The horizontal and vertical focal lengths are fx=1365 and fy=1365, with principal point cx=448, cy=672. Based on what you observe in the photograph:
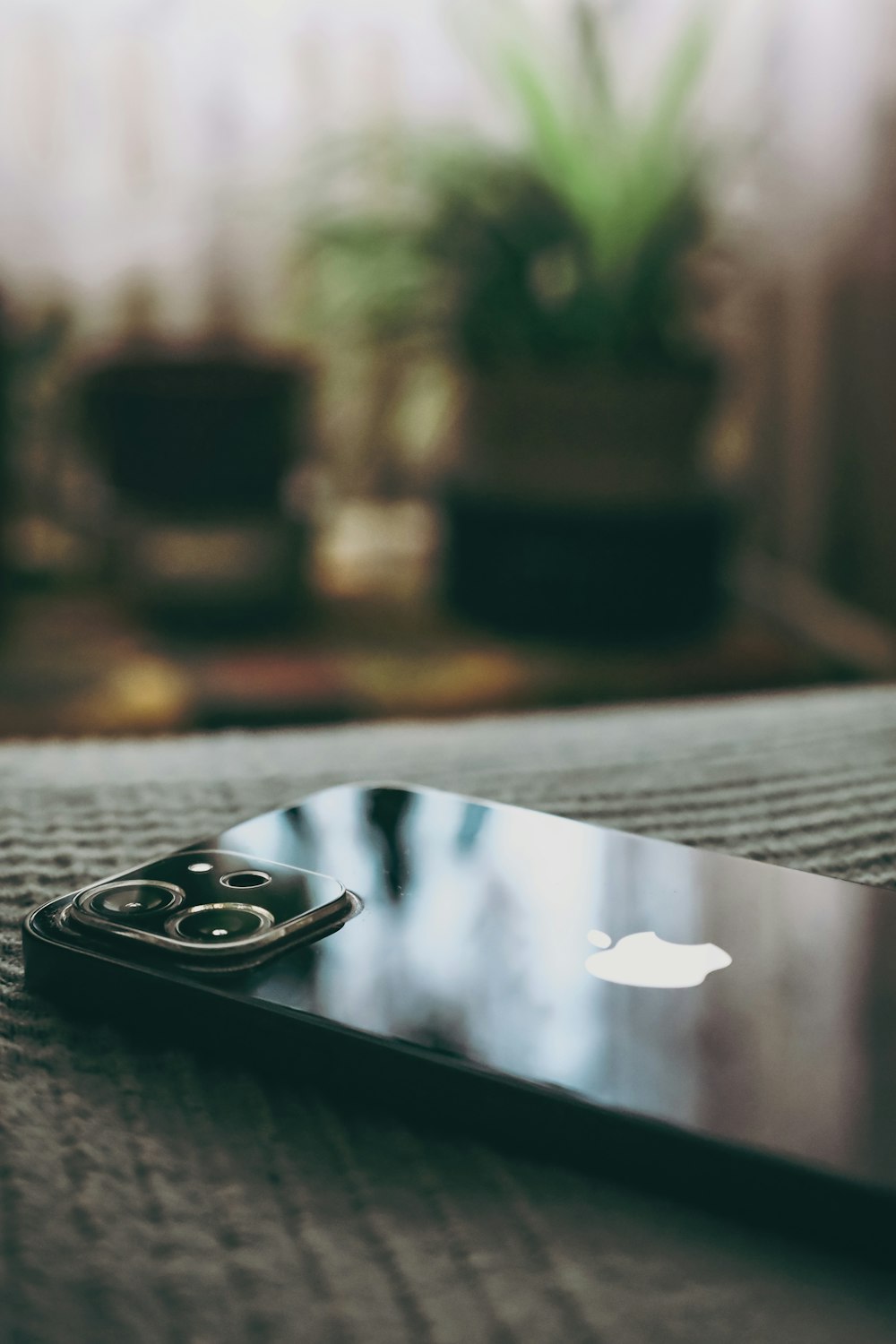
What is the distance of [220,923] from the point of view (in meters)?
0.26

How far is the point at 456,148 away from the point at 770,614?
74 cm

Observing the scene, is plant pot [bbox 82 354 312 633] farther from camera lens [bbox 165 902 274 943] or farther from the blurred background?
camera lens [bbox 165 902 274 943]

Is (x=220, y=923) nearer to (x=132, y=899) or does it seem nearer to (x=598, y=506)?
(x=132, y=899)

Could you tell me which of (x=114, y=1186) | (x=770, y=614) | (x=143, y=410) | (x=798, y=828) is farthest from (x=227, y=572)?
(x=114, y=1186)

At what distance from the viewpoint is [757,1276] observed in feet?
0.59

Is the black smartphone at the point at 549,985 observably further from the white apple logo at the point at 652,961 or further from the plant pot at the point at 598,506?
the plant pot at the point at 598,506

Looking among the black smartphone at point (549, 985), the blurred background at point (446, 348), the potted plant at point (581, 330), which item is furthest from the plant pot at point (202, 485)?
the black smartphone at point (549, 985)

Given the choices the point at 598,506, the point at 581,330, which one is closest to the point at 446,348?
the point at 581,330

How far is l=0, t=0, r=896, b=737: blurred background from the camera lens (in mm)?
1597

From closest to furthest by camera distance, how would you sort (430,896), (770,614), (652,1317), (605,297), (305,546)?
(652,1317) → (430,896) → (605,297) → (305,546) → (770,614)

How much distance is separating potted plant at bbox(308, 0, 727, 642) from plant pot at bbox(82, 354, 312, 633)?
0.25m

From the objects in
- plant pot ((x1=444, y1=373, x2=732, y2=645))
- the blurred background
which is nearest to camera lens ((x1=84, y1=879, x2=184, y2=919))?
the blurred background

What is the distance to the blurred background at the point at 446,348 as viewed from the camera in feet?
5.24

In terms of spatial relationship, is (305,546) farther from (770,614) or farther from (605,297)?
(770,614)
